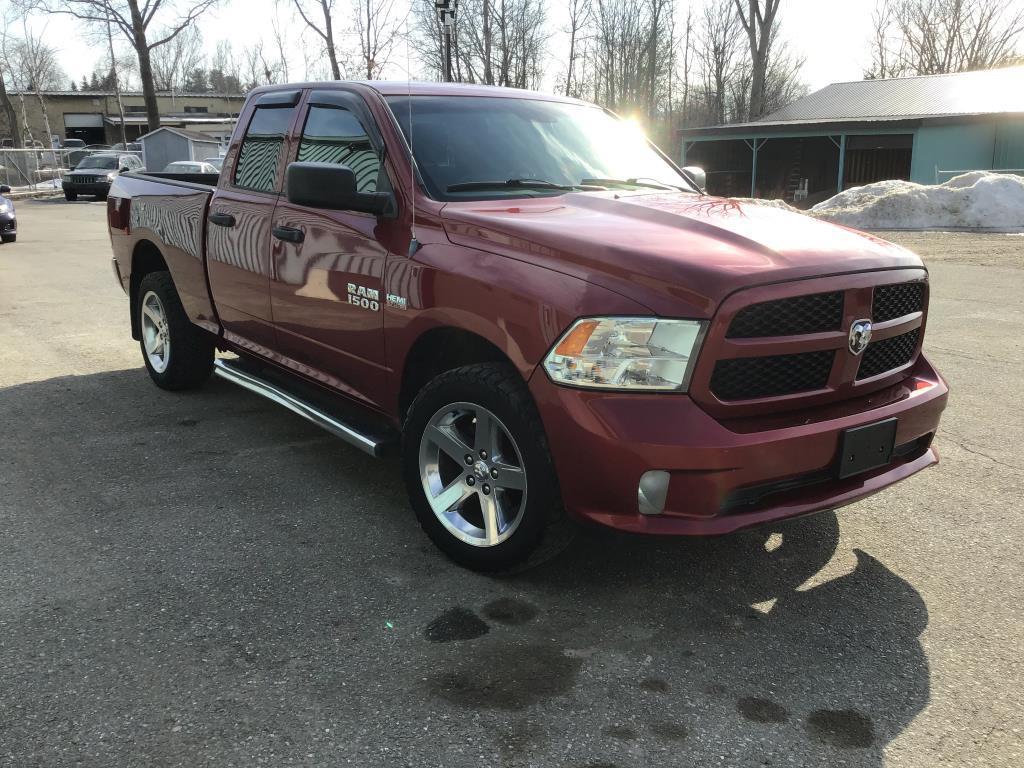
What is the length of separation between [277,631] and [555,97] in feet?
10.8

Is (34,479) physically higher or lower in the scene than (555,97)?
lower

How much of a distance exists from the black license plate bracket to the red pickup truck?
11 mm

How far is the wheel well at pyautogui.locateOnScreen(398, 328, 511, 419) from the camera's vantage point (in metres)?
3.58

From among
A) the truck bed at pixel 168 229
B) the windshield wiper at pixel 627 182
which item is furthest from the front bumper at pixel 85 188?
the windshield wiper at pixel 627 182

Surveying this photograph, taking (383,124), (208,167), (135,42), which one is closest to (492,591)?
(383,124)

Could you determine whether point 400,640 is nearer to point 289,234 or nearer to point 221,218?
point 289,234

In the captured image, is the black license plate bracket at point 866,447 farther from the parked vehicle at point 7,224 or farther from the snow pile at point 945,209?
the snow pile at point 945,209

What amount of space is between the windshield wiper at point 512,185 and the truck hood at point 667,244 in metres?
0.22

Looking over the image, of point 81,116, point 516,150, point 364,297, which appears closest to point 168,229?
point 364,297

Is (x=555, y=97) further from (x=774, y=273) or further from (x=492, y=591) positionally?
(x=492, y=591)

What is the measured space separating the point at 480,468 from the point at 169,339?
11.5 feet

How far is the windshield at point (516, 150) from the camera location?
13.1 feet

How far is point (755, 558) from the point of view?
377cm

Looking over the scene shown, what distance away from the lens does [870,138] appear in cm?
3384
